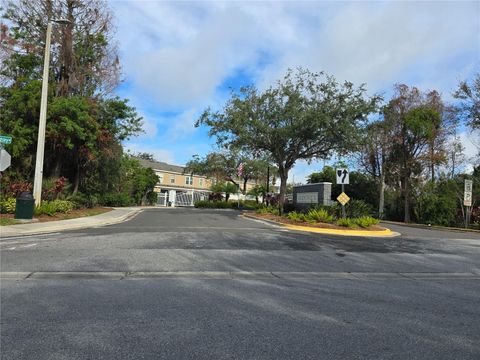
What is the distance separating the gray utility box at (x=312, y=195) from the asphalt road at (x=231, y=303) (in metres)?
11.4

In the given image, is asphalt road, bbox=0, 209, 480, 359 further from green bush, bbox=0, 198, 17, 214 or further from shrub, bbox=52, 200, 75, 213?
shrub, bbox=52, 200, 75, 213

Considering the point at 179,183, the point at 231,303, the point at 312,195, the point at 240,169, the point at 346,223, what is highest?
the point at 240,169

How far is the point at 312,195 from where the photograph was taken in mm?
24172

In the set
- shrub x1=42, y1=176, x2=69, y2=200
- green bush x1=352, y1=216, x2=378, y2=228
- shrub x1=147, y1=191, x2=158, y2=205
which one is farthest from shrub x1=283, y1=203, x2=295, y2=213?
shrub x1=147, y1=191, x2=158, y2=205

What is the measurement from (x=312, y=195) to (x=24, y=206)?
14648mm

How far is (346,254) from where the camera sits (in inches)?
457

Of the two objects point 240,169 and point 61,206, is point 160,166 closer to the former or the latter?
point 240,169

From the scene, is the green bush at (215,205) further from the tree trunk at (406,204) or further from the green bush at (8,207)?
the green bush at (8,207)

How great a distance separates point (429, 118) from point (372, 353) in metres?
36.1

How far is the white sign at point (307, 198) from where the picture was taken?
23844mm

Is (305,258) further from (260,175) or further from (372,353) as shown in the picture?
(260,175)

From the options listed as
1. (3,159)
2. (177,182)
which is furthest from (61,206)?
(177,182)

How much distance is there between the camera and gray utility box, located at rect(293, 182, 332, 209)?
23203mm

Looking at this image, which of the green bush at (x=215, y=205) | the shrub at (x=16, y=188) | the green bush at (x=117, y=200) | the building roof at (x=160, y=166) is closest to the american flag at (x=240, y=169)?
the green bush at (x=215, y=205)
